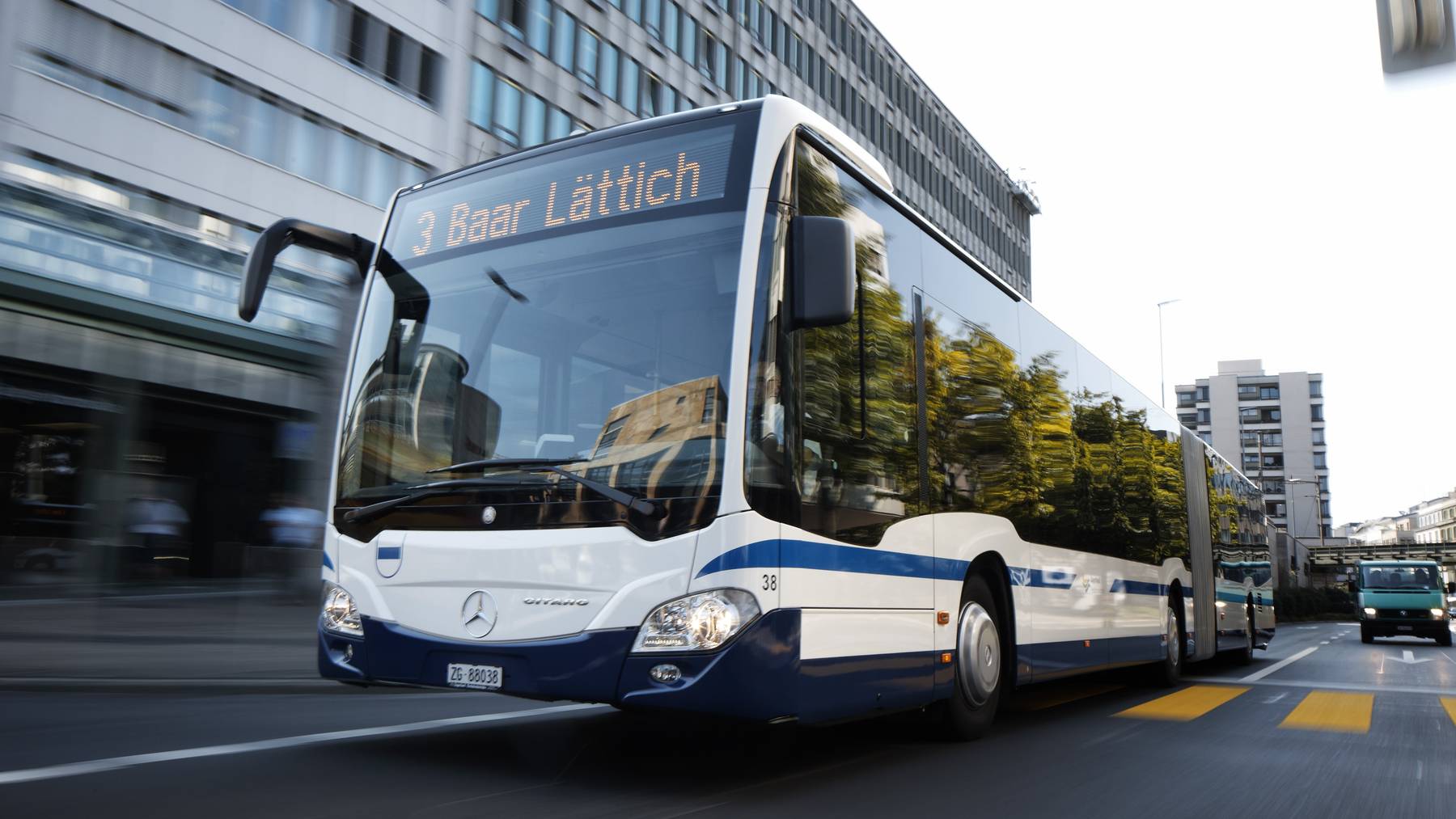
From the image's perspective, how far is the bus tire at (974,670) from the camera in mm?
6594

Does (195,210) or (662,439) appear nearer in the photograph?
(662,439)

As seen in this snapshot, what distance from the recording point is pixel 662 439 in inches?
191

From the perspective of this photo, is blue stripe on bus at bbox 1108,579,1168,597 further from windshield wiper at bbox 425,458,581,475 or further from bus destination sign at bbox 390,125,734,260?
windshield wiper at bbox 425,458,581,475

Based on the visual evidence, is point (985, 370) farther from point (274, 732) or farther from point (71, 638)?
point (71, 638)

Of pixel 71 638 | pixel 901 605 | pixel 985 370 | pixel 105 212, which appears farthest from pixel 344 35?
pixel 901 605

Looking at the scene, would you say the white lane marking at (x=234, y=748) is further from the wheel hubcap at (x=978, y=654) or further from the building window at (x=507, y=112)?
the building window at (x=507, y=112)

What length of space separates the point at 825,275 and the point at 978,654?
9.56ft

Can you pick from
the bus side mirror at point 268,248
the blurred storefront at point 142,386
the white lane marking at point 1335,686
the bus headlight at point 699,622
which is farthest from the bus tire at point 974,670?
the blurred storefront at point 142,386

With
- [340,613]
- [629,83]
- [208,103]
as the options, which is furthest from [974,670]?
[629,83]

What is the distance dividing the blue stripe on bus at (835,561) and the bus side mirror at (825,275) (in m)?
0.95

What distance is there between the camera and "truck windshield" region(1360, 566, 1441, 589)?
30.6 meters

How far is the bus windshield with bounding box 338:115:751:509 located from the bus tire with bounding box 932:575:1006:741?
2596 mm

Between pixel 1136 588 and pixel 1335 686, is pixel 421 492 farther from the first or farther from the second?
pixel 1335 686

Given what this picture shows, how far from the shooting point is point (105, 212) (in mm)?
17438
